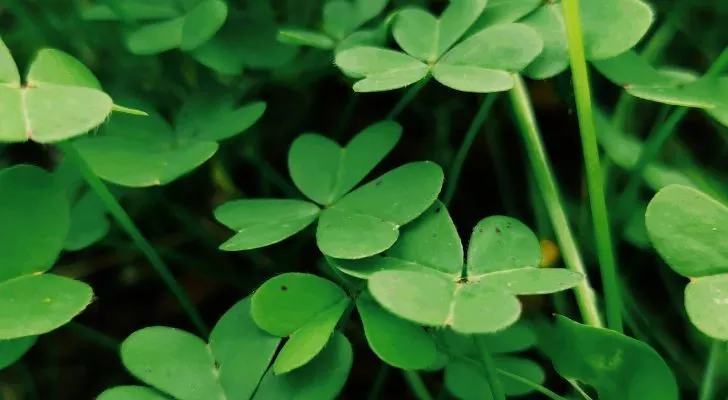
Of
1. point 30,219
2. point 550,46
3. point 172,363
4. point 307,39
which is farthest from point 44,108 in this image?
point 550,46

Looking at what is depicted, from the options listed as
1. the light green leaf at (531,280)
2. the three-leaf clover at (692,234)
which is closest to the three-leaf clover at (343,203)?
the light green leaf at (531,280)

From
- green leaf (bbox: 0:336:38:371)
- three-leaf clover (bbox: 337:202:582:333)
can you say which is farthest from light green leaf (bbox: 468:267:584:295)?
green leaf (bbox: 0:336:38:371)

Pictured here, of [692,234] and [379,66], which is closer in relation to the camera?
[692,234]

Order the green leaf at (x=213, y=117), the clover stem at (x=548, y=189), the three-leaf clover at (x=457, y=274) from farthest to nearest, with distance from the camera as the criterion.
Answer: the green leaf at (x=213, y=117) → the clover stem at (x=548, y=189) → the three-leaf clover at (x=457, y=274)

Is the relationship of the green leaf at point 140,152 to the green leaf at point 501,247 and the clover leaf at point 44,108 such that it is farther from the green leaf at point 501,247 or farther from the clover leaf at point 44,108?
the green leaf at point 501,247

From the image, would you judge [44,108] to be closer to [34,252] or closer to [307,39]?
[34,252]
